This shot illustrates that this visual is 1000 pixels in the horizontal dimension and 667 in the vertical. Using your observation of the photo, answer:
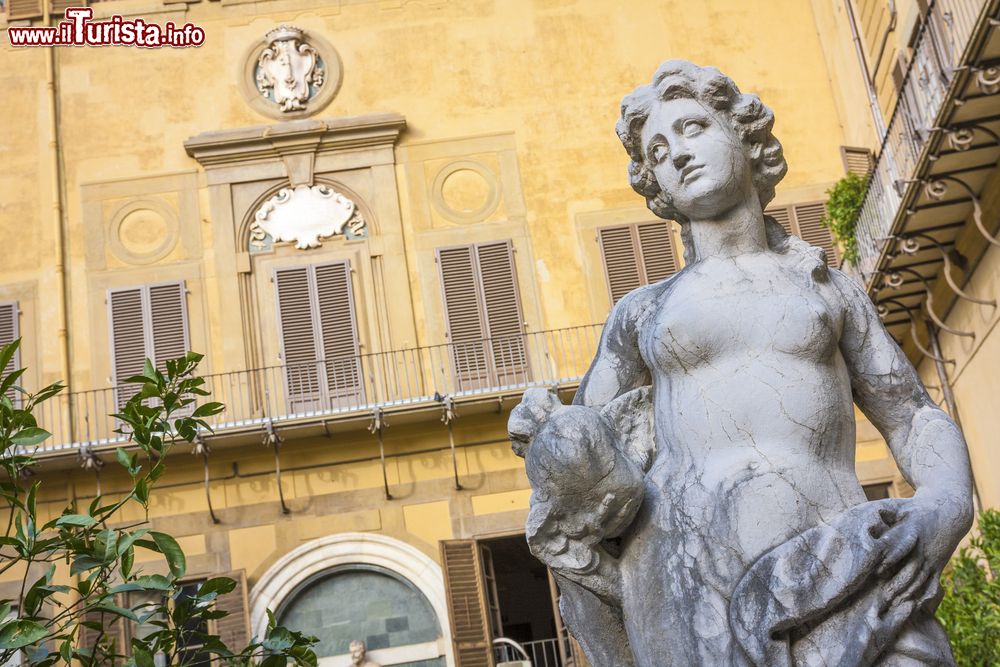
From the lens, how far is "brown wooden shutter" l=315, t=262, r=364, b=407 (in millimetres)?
18156

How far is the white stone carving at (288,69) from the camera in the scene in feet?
63.2

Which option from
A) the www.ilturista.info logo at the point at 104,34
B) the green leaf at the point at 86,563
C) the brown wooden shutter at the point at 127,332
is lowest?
the green leaf at the point at 86,563

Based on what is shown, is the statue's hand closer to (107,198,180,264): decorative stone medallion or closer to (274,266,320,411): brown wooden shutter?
(274,266,320,411): brown wooden shutter

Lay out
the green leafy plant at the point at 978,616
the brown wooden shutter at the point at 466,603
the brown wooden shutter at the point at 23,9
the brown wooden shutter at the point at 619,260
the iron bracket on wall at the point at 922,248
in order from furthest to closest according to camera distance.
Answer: the brown wooden shutter at the point at 23,9
the brown wooden shutter at the point at 619,260
the brown wooden shutter at the point at 466,603
the iron bracket on wall at the point at 922,248
the green leafy plant at the point at 978,616

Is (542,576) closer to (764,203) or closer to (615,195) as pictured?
(615,195)

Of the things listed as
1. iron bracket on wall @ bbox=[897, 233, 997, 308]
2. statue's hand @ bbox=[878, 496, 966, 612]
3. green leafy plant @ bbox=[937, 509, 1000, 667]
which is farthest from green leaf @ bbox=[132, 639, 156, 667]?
iron bracket on wall @ bbox=[897, 233, 997, 308]

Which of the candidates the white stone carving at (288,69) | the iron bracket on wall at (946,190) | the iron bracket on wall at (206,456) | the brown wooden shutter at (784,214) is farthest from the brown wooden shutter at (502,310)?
the iron bracket on wall at (946,190)

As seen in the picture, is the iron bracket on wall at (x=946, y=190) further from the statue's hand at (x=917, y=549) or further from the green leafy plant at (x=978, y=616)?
the statue's hand at (x=917, y=549)

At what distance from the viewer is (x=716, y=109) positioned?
2979mm

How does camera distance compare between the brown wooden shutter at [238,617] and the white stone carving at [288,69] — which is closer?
the brown wooden shutter at [238,617]

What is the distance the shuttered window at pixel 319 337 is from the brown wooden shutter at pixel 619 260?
318 cm

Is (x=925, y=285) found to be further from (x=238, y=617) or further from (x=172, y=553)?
(x=172, y=553)

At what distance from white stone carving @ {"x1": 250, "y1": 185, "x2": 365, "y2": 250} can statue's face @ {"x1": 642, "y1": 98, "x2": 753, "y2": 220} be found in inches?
633

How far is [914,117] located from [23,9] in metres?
12.1
